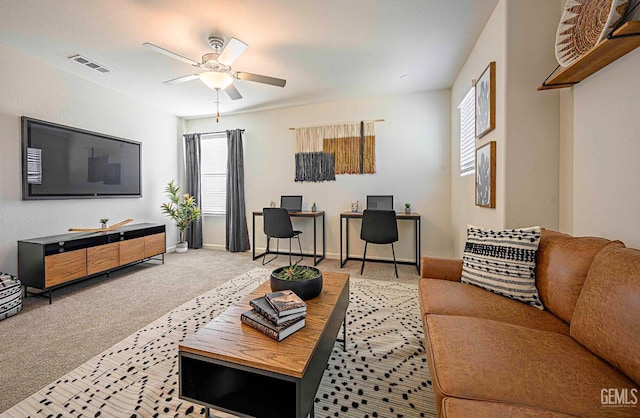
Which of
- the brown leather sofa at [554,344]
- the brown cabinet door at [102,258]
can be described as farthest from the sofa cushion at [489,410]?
Result: the brown cabinet door at [102,258]

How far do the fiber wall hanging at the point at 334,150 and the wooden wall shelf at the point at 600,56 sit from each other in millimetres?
2504

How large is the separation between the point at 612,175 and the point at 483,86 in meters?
1.33

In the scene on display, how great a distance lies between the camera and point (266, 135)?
473cm

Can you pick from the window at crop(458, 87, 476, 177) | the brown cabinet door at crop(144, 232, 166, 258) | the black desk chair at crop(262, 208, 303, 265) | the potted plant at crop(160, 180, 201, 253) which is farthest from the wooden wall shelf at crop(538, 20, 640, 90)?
the potted plant at crop(160, 180, 201, 253)

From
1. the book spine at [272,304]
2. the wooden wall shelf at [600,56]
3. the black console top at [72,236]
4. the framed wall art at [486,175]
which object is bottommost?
the book spine at [272,304]

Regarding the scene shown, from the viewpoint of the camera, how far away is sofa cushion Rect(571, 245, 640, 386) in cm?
88

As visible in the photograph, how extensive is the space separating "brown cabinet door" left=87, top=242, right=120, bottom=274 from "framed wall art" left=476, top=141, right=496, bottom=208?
419 cm

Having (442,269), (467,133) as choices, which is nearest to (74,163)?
(442,269)

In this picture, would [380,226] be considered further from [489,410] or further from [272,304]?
[489,410]

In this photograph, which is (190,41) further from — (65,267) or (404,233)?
(404,233)

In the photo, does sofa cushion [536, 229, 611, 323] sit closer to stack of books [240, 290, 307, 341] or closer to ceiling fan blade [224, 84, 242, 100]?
stack of books [240, 290, 307, 341]

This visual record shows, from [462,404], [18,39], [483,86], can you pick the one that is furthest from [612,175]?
[18,39]

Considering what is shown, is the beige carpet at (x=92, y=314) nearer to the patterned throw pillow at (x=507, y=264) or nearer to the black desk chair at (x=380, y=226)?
the black desk chair at (x=380, y=226)

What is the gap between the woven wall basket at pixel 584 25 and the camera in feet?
4.18
